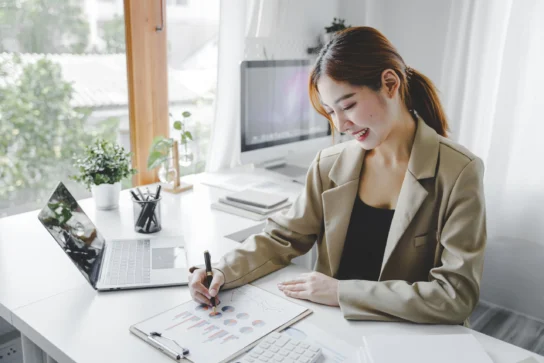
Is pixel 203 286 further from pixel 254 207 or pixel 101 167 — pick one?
pixel 101 167

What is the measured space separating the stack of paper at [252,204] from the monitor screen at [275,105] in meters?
0.27

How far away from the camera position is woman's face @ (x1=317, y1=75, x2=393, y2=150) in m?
1.22

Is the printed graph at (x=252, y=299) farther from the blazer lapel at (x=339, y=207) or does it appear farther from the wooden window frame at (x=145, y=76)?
the wooden window frame at (x=145, y=76)

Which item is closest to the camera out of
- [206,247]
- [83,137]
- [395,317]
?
[395,317]

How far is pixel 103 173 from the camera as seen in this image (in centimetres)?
182

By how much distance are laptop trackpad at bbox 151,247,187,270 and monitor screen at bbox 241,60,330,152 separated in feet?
2.46

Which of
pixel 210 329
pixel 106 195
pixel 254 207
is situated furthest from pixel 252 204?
pixel 210 329

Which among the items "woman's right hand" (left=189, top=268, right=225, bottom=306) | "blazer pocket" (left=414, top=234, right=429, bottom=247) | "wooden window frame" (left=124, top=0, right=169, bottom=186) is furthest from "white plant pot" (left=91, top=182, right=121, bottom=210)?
"blazer pocket" (left=414, top=234, right=429, bottom=247)

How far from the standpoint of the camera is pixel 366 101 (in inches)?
48.1

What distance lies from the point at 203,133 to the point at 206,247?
1.13 meters

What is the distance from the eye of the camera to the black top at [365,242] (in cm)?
132

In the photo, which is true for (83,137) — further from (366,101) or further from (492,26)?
(492,26)

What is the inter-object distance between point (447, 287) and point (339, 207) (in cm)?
36

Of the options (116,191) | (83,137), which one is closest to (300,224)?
(116,191)
